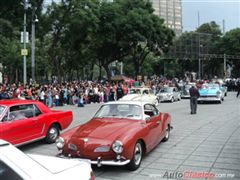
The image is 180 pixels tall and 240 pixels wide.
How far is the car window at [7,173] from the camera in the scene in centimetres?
315

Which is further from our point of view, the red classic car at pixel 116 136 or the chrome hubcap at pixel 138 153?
the chrome hubcap at pixel 138 153

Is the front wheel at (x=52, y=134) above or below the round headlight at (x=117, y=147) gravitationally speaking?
below

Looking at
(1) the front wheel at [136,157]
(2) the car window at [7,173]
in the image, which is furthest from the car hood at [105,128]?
(2) the car window at [7,173]

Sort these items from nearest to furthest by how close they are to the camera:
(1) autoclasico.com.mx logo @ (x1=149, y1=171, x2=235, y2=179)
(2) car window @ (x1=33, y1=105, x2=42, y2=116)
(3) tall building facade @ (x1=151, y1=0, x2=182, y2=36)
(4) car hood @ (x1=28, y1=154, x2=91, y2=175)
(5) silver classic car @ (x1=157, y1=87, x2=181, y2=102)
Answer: (4) car hood @ (x1=28, y1=154, x2=91, y2=175) < (1) autoclasico.com.mx logo @ (x1=149, y1=171, x2=235, y2=179) < (2) car window @ (x1=33, y1=105, x2=42, y2=116) < (5) silver classic car @ (x1=157, y1=87, x2=181, y2=102) < (3) tall building facade @ (x1=151, y1=0, x2=182, y2=36)

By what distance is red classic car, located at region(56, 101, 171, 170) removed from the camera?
652cm

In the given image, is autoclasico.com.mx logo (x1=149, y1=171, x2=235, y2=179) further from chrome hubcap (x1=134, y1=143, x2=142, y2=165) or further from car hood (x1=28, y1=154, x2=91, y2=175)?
car hood (x1=28, y1=154, x2=91, y2=175)

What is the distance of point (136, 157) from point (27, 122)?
331 cm

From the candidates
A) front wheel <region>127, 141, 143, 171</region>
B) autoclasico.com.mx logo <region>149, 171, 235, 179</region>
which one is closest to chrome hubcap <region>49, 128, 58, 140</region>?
front wheel <region>127, 141, 143, 171</region>

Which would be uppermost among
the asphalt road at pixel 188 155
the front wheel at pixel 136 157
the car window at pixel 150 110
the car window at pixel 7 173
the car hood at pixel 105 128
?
the car window at pixel 150 110

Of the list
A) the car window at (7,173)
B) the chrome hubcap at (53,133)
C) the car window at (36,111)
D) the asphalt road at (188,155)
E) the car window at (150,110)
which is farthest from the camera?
the chrome hubcap at (53,133)

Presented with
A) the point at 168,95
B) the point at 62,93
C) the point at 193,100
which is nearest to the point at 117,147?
the point at 193,100

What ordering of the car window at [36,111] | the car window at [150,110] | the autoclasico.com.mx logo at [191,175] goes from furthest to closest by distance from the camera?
1. the car window at [36,111]
2. the car window at [150,110]
3. the autoclasico.com.mx logo at [191,175]

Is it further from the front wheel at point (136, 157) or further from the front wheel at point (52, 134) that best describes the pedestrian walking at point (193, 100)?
the front wheel at point (136, 157)

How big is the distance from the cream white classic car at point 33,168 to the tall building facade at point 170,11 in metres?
69.3
